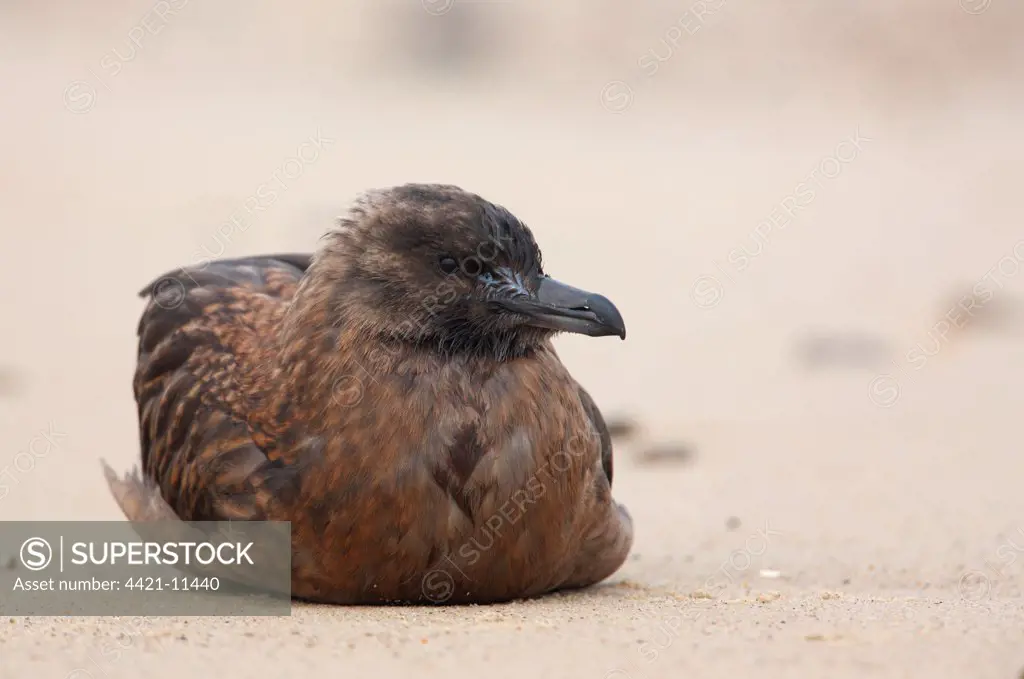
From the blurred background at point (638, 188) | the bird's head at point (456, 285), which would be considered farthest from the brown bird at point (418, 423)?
the blurred background at point (638, 188)

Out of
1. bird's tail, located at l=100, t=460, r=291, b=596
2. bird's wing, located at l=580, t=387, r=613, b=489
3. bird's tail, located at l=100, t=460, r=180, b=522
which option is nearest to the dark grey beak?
bird's wing, located at l=580, t=387, r=613, b=489

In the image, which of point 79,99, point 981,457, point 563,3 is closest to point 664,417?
point 981,457

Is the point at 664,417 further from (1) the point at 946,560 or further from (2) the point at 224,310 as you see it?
(2) the point at 224,310

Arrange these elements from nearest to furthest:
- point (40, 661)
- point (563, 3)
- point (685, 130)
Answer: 1. point (40, 661)
2. point (685, 130)
3. point (563, 3)

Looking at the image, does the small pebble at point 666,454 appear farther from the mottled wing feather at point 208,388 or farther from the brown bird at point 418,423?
the brown bird at point 418,423

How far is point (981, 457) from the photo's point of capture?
841cm

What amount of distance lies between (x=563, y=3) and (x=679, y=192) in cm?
1120

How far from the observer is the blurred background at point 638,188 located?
9375 millimetres

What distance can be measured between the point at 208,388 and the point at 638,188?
12246mm

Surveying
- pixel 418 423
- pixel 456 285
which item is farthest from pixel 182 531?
pixel 456 285

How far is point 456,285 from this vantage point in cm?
524

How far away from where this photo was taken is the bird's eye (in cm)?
527

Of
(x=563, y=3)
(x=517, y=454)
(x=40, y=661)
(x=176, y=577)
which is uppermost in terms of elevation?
(x=563, y=3)

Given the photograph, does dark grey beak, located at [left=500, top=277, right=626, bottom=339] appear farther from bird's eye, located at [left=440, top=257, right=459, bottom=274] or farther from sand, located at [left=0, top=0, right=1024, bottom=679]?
sand, located at [left=0, top=0, right=1024, bottom=679]
